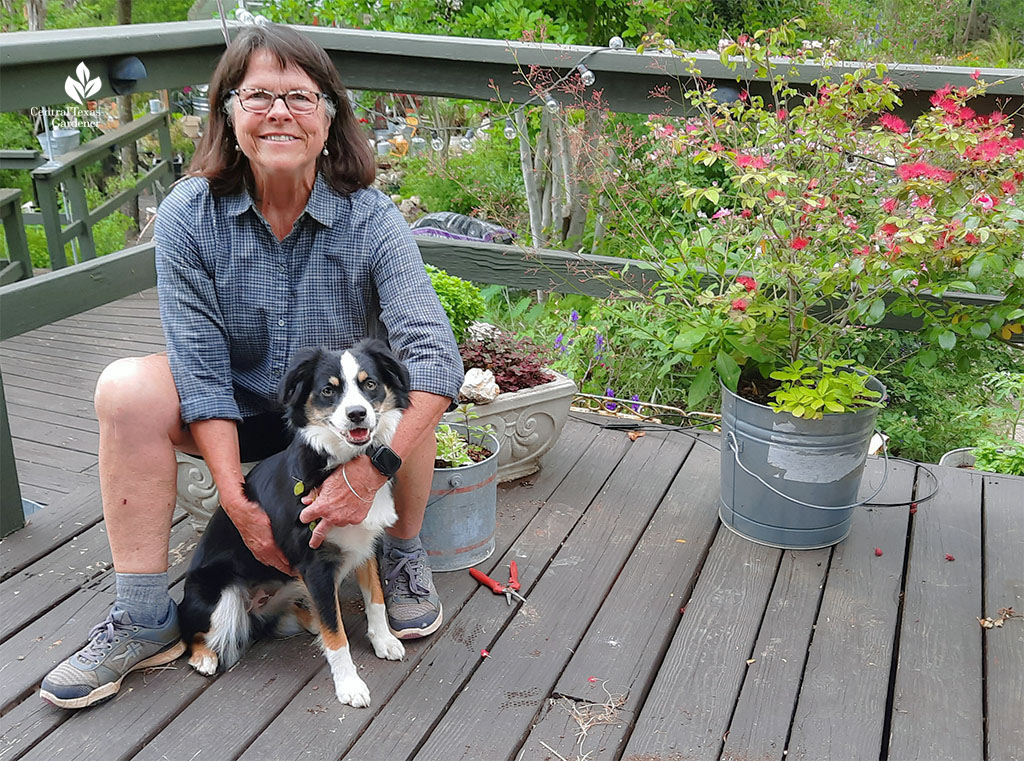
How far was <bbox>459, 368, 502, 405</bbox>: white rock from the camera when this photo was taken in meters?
2.50

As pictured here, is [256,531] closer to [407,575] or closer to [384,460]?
[384,460]

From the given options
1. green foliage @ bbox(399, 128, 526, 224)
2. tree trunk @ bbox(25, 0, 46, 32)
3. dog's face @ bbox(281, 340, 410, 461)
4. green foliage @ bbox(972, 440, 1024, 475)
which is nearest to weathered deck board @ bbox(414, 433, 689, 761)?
dog's face @ bbox(281, 340, 410, 461)

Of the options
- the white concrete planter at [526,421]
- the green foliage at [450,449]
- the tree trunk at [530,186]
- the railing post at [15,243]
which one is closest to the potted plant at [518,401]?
the white concrete planter at [526,421]

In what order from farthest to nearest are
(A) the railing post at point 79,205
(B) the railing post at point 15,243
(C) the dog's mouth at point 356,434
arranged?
1. (A) the railing post at point 79,205
2. (B) the railing post at point 15,243
3. (C) the dog's mouth at point 356,434

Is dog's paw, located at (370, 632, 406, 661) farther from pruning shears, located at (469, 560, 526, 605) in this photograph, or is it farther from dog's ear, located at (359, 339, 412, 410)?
dog's ear, located at (359, 339, 412, 410)

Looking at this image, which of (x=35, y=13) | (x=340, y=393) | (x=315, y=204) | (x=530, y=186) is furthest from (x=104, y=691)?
(x=35, y=13)

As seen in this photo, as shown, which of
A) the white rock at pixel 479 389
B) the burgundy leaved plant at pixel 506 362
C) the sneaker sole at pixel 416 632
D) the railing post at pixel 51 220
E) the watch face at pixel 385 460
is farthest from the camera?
the railing post at pixel 51 220

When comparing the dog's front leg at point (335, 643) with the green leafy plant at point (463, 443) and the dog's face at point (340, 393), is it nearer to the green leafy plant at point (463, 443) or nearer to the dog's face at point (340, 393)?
the dog's face at point (340, 393)

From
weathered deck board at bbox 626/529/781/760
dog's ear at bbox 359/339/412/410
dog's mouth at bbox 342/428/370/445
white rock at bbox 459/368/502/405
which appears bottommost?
weathered deck board at bbox 626/529/781/760

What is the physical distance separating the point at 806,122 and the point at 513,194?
144 inches

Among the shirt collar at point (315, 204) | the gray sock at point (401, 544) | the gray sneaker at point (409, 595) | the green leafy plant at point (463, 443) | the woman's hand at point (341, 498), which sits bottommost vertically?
the gray sneaker at point (409, 595)

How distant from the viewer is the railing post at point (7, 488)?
2.34 metres

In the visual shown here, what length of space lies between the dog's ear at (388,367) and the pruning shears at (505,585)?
652 millimetres

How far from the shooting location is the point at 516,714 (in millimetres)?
1820
